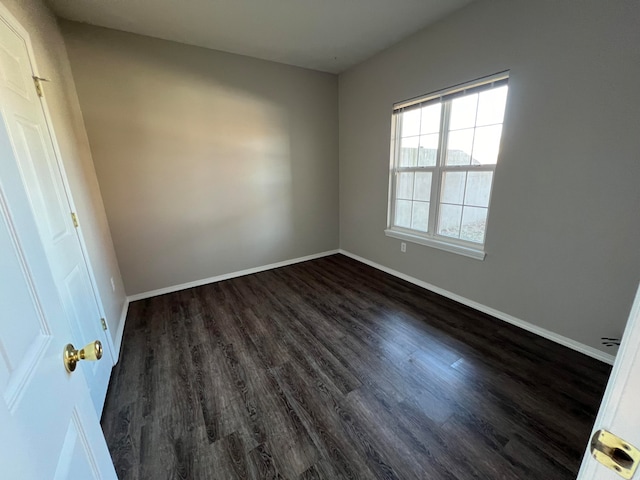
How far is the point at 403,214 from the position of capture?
129 inches

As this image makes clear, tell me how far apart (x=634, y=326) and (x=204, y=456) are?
171cm

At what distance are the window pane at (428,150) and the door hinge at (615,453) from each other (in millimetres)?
2725

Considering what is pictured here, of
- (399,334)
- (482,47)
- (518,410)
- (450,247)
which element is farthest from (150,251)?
(482,47)

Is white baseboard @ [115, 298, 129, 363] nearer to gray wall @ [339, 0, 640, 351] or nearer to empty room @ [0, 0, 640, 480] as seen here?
empty room @ [0, 0, 640, 480]

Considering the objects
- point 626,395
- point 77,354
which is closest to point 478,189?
point 626,395

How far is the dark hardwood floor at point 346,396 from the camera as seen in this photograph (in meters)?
1.30

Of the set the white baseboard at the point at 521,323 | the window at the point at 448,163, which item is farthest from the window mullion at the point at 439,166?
the white baseboard at the point at 521,323

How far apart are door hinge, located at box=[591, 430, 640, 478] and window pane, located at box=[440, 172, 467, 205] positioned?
2452mm

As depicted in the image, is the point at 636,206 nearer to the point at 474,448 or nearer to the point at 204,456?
the point at 474,448

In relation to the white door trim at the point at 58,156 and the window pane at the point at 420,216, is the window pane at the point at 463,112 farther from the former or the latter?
the white door trim at the point at 58,156

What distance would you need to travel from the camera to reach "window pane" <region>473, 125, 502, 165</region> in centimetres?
226

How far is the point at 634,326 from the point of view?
0.41 metres

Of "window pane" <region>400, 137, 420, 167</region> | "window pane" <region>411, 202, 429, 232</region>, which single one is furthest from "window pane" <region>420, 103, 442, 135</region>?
"window pane" <region>411, 202, 429, 232</region>

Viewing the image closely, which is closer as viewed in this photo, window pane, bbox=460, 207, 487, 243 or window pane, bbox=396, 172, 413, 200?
window pane, bbox=460, 207, 487, 243
